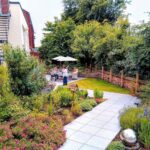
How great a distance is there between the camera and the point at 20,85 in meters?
7.75

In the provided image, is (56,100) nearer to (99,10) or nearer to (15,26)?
(15,26)

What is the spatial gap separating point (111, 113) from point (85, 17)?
20194mm

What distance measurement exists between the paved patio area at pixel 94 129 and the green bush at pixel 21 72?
2410 mm

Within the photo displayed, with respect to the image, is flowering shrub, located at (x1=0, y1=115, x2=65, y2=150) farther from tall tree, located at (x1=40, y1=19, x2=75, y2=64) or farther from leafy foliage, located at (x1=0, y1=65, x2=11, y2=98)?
tall tree, located at (x1=40, y1=19, x2=75, y2=64)

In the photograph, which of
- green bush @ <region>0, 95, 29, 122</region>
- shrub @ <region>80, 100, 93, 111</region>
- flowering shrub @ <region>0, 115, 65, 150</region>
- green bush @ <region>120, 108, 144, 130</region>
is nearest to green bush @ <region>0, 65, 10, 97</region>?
green bush @ <region>0, 95, 29, 122</region>

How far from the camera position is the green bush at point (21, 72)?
7.56 meters

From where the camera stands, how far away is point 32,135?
5.30 metres

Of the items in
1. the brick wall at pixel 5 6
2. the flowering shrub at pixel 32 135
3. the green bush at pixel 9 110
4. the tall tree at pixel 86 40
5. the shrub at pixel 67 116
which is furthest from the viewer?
the tall tree at pixel 86 40

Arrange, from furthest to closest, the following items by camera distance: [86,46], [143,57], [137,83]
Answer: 1. [86,46]
2. [137,83]
3. [143,57]

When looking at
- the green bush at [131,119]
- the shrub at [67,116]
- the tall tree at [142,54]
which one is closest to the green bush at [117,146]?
the green bush at [131,119]

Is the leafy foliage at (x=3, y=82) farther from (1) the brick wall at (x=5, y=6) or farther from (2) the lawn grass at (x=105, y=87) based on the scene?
(2) the lawn grass at (x=105, y=87)

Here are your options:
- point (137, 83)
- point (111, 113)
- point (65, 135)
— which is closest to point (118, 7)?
point (137, 83)

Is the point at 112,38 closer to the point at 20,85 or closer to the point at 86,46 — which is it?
the point at 86,46

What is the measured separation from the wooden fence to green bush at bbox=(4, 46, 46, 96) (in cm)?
650
